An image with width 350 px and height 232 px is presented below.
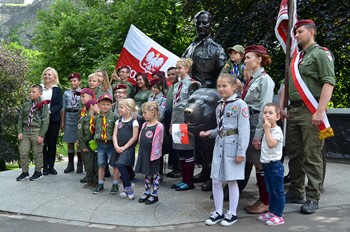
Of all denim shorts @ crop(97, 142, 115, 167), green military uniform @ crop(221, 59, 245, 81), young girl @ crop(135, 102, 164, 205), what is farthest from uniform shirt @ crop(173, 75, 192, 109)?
denim shorts @ crop(97, 142, 115, 167)

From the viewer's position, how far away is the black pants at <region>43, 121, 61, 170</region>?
7.23 m

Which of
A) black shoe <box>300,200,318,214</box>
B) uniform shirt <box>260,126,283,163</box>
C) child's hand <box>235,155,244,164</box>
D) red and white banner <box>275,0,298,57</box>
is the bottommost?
black shoe <box>300,200,318,214</box>

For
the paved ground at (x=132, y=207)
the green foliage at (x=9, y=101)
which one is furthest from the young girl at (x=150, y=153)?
the green foliage at (x=9, y=101)

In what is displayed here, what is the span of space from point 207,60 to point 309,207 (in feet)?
8.72

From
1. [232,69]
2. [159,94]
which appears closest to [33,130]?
[159,94]

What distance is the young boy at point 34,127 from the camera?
679 centimetres

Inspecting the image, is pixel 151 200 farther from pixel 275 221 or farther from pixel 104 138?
pixel 275 221

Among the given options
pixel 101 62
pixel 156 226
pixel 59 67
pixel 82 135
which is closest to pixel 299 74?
pixel 156 226

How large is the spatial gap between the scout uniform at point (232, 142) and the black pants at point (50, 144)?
3.64 metres

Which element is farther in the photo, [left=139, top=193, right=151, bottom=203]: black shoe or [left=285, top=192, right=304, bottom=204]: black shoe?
[left=139, top=193, right=151, bottom=203]: black shoe

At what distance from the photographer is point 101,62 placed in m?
15.6

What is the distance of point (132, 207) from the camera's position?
529 centimetres

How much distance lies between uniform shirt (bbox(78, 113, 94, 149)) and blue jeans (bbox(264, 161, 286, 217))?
9.59 ft

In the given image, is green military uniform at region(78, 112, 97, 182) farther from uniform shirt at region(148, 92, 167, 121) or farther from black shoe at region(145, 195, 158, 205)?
black shoe at region(145, 195, 158, 205)
